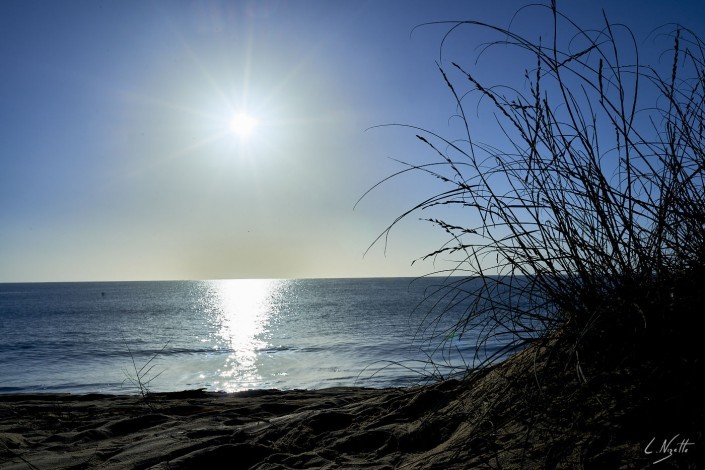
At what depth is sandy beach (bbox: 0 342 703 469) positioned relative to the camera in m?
1.43

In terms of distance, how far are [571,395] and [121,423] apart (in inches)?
143

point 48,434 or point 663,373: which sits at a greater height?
point 663,373

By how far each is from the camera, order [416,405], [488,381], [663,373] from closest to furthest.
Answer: [663,373] → [488,381] → [416,405]

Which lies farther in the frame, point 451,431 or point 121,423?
point 121,423

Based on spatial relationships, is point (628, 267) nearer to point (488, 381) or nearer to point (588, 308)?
point (588, 308)

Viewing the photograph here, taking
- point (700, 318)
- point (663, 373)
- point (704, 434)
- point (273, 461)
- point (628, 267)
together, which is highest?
point (628, 267)

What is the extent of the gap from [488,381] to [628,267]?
904 mm

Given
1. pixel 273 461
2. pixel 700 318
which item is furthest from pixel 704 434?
pixel 273 461

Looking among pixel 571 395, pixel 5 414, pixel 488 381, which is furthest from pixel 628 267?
pixel 5 414

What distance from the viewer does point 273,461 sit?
2398 millimetres

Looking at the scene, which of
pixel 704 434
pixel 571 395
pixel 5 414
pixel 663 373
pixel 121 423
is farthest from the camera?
pixel 5 414

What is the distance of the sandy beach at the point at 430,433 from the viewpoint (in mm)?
1427

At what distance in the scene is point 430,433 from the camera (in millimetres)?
2172

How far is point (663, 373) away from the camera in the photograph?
4.83 ft
